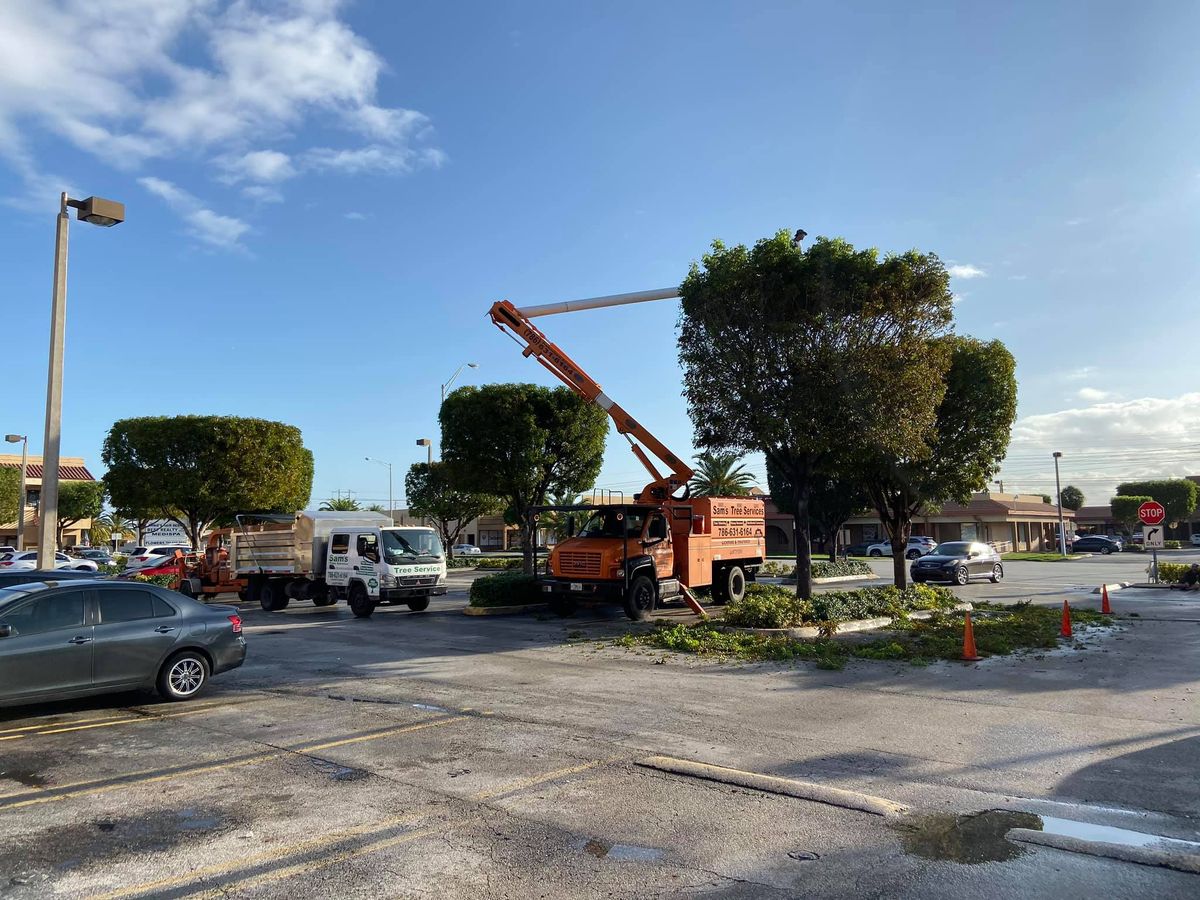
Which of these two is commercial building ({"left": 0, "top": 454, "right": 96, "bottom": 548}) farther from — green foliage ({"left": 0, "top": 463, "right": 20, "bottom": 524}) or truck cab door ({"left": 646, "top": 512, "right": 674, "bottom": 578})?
truck cab door ({"left": 646, "top": 512, "right": 674, "bottom": 578})

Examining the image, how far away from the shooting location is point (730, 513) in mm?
21922

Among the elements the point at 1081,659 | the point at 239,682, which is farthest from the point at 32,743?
the point at 1081,659

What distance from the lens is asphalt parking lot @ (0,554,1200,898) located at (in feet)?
16.0

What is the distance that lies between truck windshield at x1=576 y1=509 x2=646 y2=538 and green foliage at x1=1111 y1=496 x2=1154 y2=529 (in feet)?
247

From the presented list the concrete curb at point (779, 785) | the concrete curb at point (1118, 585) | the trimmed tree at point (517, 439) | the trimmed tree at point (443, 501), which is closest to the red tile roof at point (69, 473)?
the trimmed tree at point (443, 501)

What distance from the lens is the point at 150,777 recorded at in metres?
6.89

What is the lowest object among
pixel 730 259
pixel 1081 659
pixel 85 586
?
pixel 1081 659

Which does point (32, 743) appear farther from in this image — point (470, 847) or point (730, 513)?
point (730, 513)

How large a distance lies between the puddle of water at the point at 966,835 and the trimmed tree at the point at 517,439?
23.2 m

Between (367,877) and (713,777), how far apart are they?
9.64ft

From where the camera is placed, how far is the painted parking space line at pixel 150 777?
6332mm

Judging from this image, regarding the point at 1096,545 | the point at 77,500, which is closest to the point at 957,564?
the point at 1096,545

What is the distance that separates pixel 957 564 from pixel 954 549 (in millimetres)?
1231

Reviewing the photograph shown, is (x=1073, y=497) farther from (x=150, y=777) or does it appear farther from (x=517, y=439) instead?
(x=150, y=777)
